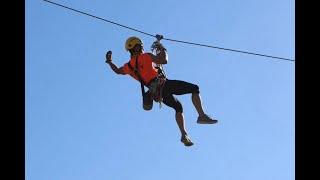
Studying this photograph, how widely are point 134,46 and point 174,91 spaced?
0.96 metres

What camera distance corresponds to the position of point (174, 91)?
15461 millimetres

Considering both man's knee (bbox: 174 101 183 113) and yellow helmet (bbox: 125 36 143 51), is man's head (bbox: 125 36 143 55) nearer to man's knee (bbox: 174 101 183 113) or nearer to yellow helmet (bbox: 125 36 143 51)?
yellow helmet (bbox: 125 36 143 51)

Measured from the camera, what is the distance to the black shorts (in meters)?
15.4

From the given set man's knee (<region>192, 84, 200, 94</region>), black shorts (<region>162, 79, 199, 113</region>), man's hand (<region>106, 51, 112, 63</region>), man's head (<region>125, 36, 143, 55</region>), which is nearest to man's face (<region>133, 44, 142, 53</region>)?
man's head (<region>125, 36, 143, 55</region>)

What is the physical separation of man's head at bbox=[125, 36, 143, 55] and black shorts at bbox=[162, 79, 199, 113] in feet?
2.30

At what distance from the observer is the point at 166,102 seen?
1548 centimetres

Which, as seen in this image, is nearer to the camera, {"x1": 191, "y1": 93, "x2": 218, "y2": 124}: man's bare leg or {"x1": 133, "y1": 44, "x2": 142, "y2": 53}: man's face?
{"x1": 191, "y1": 93, "x2": 218, "y2": 124}: man's bare leg

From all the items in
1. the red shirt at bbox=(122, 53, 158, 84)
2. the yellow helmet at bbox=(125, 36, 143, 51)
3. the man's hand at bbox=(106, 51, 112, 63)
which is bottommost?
the red shirt at bbox=(122, 53, 158, 84)

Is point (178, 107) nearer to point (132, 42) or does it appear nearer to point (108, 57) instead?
point (132, 42)

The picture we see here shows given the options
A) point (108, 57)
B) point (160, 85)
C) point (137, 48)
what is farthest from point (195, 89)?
point (108, 57)

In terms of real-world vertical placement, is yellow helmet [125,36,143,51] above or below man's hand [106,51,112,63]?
above

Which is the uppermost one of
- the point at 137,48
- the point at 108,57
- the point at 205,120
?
the point at 137,48
